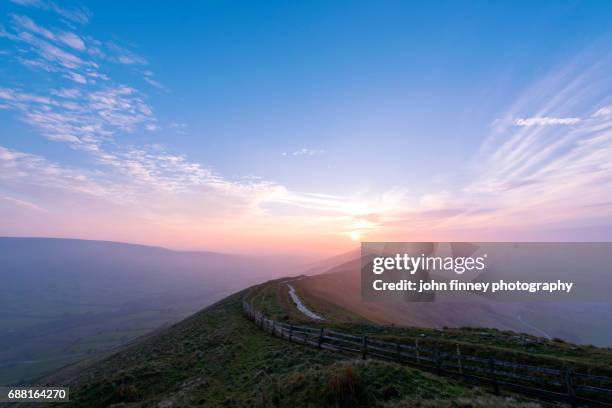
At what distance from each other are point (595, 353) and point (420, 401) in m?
14.4

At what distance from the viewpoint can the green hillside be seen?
11.7 meters

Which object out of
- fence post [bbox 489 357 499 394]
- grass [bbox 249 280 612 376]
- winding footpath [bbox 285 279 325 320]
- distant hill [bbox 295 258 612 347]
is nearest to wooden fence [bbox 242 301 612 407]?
fence post [bbox 489 357 499 394]

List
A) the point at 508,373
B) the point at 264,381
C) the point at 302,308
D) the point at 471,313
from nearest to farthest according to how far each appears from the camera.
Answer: the point at 508,373 < the point at 264,381 < the point at 302,308 < the point at 471,313

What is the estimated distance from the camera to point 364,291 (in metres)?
83.1

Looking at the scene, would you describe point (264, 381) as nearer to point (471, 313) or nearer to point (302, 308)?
point (302, 308)

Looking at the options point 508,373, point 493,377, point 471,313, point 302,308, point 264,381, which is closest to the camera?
point 508,373

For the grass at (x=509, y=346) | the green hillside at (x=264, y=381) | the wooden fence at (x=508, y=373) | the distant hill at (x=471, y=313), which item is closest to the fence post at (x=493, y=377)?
the wooden fence at (x=508, y=373)

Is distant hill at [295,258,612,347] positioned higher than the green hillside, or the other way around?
the green hillside

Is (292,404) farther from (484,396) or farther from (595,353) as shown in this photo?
(595,353)

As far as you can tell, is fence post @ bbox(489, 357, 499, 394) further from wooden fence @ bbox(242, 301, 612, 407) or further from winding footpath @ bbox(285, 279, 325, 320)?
winding footpath @ bbox(285, 279, 325, 320)

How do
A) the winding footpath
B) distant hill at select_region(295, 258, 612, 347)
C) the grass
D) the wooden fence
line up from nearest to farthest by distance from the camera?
1. the wooden fence
2. the grass
3. the winding footpath
4. distant hill at select_region(295, 258, 612, 347)

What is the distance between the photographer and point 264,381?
16.1 m

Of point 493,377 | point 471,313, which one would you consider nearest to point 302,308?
point 493,377

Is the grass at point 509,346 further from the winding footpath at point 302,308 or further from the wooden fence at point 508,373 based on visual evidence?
the winding footpath at point 302,308
